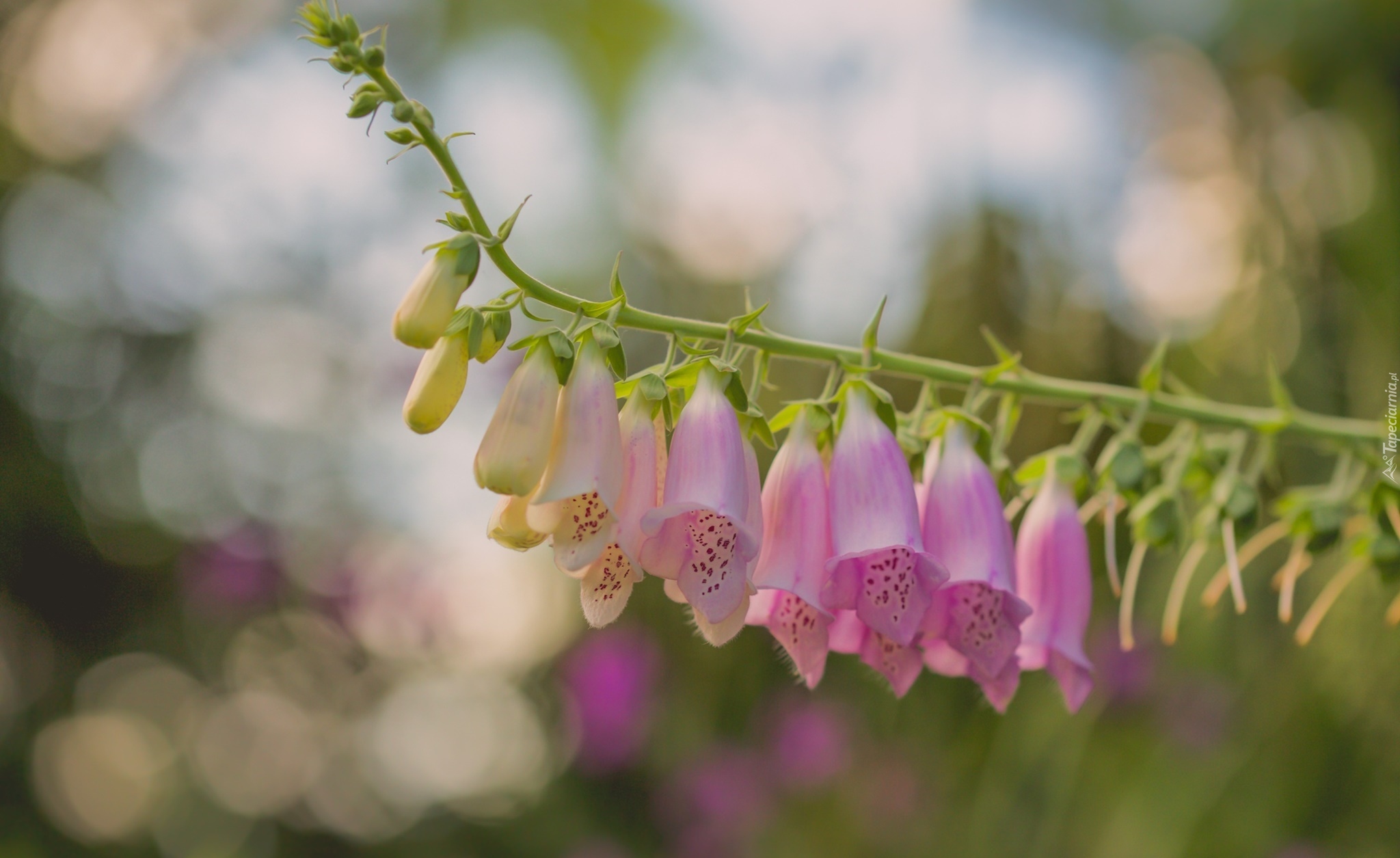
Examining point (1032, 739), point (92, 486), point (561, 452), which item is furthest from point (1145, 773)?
point (92, 486)

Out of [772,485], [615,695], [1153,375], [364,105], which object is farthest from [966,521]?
[615,695]

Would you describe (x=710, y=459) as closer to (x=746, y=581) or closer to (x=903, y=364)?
(x=746, y=581)

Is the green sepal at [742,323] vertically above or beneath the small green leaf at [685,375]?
above

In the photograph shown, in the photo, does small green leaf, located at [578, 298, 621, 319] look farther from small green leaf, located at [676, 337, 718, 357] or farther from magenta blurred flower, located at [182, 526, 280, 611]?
magenta blurred flower, located at [182, 526, 280, 611]

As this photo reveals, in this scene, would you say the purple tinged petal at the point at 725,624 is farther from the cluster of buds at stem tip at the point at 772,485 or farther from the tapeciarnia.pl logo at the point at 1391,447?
the tapeciarnia.pl logo at the point at 1391,447

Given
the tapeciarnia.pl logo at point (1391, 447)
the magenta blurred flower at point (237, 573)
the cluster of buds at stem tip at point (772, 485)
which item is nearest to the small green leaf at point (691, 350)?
the cluster of buds at stem tip at point (772, 485)

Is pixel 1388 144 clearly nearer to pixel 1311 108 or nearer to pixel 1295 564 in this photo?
pixel 1311 108

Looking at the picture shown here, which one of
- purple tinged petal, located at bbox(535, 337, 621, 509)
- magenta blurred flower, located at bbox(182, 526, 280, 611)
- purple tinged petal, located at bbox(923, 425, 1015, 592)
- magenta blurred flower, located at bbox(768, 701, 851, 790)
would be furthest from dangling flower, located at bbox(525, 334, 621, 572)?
magenta blurred flower, located at bbox(182, 526, 280, 611)

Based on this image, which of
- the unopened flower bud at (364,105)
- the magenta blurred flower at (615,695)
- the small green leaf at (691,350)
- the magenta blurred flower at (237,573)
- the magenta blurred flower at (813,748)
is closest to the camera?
the unopened flower bud at (364,105)
